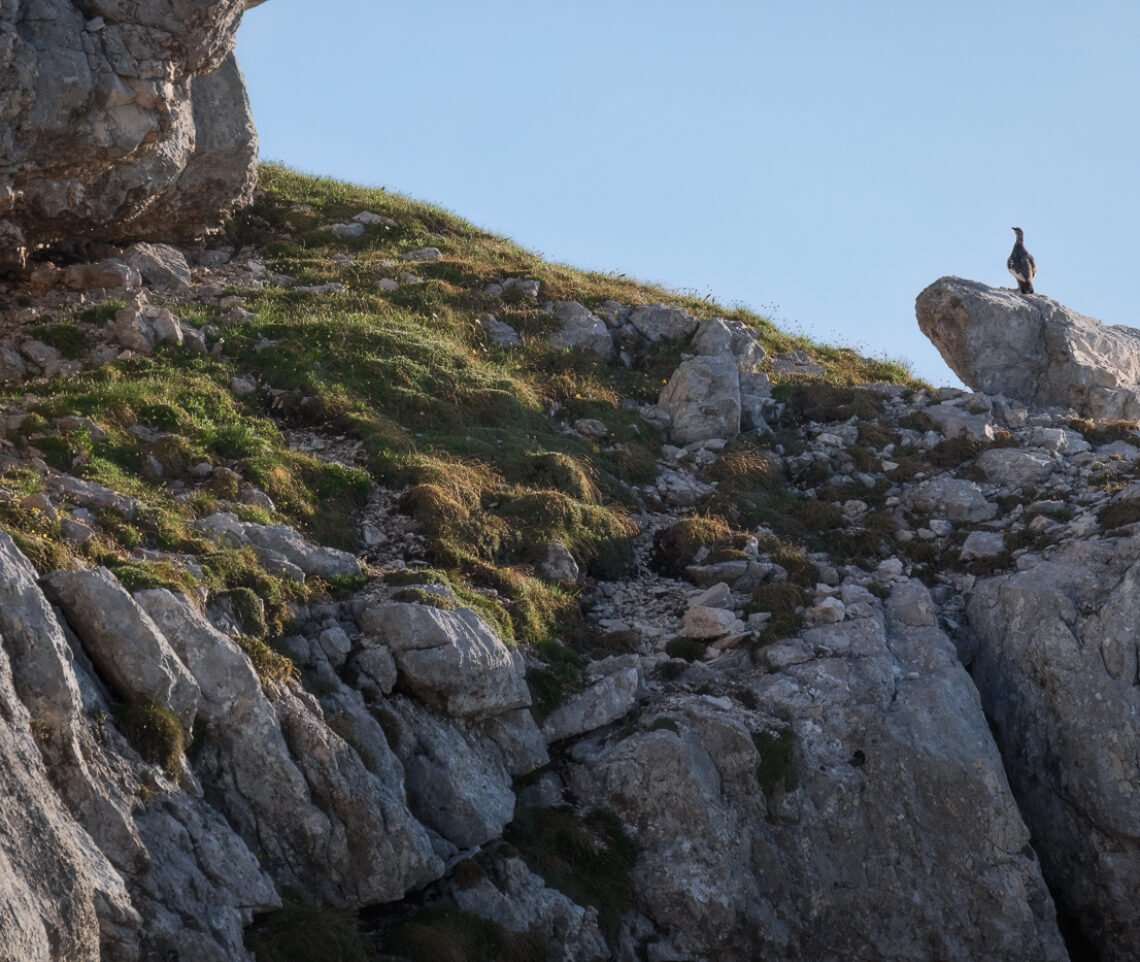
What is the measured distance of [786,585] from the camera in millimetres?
16391

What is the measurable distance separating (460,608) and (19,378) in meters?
7.98

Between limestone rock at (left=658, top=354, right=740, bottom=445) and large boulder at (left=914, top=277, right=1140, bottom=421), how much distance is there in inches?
214

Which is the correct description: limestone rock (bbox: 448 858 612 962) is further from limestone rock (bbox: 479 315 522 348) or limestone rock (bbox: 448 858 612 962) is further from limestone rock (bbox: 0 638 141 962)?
limestone rock (bbox: 479 315 522 348)

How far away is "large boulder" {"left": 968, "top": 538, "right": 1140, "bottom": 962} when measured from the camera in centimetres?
1407

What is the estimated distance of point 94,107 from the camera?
58.9 ft

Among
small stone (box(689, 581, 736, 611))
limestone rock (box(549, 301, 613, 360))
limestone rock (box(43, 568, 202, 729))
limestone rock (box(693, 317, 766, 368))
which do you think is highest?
limestone rock (box(693, 317, 766, 368))

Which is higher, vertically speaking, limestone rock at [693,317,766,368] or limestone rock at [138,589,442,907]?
limestone rock at [693,317,766,368]

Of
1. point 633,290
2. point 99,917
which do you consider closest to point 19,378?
point 99,917

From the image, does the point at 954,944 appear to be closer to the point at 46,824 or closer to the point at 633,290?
the point at 46,824

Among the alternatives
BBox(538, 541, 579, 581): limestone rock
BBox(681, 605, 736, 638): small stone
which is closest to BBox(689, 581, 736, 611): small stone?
BBox(681, 605, 736, 638): small stone

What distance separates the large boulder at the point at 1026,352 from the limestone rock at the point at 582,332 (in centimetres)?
689

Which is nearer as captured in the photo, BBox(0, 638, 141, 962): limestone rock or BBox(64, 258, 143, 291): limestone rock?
BBox(0, 638, 141, 962): limestone rock

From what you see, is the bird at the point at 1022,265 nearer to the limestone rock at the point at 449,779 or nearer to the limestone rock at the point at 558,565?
the limestone rock at the point at 558,565

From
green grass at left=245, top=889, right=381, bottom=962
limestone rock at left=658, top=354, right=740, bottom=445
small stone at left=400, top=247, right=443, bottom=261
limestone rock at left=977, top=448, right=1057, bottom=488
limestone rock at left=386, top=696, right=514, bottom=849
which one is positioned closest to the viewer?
green grass at left=245, top=889, right=381, bottom=962
